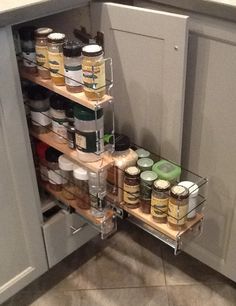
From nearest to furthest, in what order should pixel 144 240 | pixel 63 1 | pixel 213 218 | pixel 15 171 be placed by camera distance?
pixel 63 1 → pixel 15 171 → pixel 213 218 → pixel 144 240

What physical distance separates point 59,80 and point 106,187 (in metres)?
0.33

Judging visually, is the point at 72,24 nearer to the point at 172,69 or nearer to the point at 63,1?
the point at 63,1

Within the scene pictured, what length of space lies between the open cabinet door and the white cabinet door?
0.30 metres

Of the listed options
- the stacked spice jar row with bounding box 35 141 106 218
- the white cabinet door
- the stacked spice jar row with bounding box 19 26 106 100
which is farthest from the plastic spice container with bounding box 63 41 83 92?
the stacked spice jar row with bounding box 35 141 106 218

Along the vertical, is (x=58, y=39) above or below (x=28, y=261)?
above

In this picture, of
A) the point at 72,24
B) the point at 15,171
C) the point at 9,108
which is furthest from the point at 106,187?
the point at 72,24

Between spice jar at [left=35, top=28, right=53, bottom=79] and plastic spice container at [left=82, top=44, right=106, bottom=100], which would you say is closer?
plastic spice container at [left=82, top=44, right=106, bottom=100]

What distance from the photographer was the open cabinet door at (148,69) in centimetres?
106

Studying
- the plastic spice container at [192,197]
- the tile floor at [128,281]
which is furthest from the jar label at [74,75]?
the tile floor at [128,281]

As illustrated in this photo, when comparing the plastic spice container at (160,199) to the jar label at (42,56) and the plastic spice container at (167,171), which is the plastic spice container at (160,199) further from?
the jar label at (42,56)

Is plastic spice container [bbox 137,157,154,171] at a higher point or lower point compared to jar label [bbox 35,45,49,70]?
lower

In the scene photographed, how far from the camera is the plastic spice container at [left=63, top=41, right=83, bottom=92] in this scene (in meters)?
1.03

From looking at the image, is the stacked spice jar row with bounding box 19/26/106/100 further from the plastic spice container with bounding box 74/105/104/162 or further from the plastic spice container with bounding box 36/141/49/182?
the plastic spice container with bounding box 36/141/49/182

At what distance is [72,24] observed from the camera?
4.08 ft
